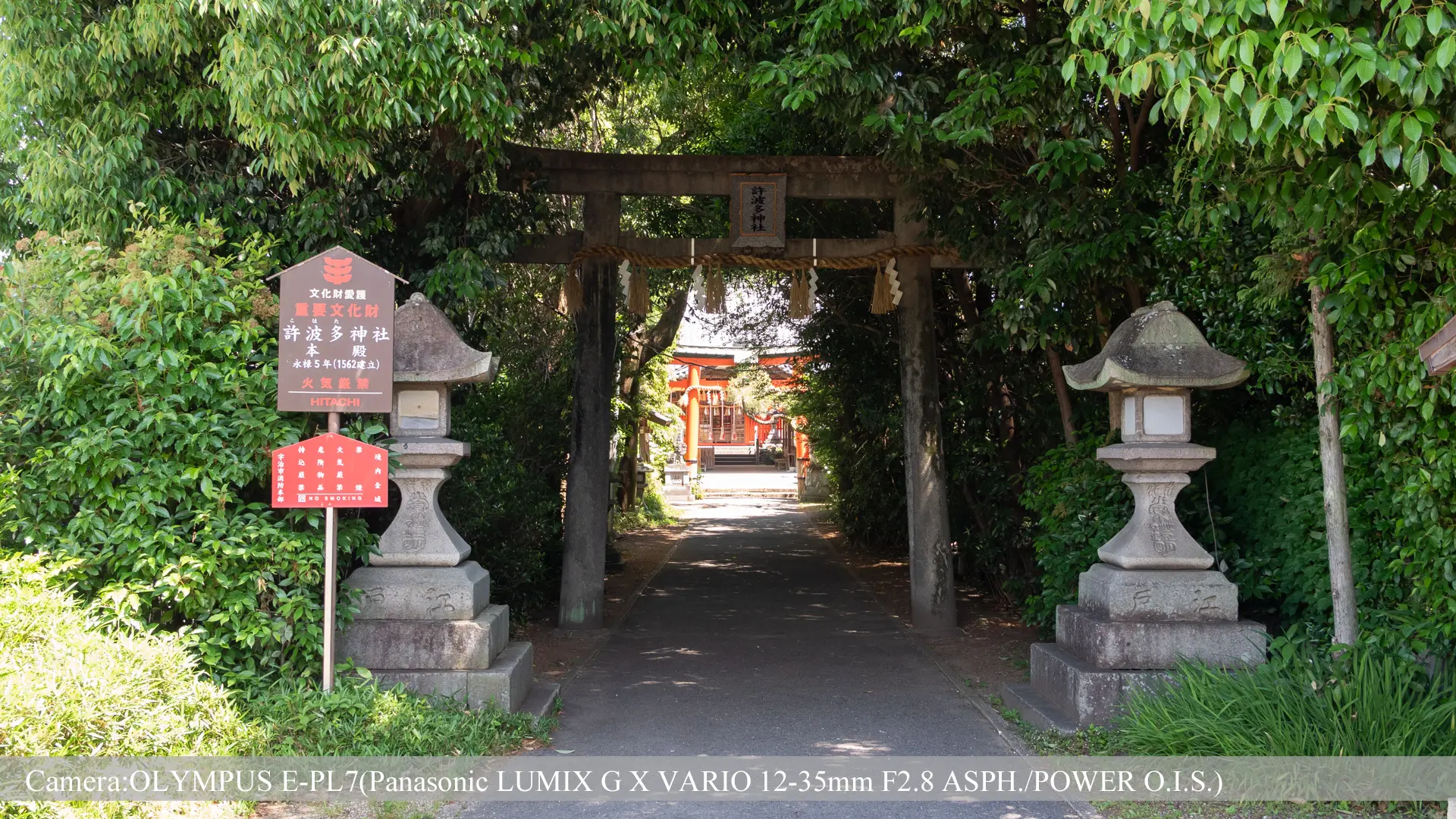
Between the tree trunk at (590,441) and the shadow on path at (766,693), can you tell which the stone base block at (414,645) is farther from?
the tree trunk at (590,441)

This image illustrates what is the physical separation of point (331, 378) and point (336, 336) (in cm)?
23

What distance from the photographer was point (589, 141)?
13555mm

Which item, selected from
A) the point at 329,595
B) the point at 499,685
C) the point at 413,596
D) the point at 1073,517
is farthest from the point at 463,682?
the point at 1073,517

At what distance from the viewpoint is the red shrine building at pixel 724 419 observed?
29.2m

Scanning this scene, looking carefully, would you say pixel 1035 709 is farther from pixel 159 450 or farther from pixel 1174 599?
pixel 159 450

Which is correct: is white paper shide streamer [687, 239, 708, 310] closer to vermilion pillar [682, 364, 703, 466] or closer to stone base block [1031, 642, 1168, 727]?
stone base block [1031, 642, 1168, 727]

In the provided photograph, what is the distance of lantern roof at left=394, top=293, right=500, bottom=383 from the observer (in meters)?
5.74

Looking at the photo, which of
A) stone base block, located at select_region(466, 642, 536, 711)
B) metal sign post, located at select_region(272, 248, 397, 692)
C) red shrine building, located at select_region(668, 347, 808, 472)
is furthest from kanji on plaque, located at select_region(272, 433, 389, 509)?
red shrine building, located at select_region(668, 347, 808, 472)

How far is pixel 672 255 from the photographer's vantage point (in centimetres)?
911

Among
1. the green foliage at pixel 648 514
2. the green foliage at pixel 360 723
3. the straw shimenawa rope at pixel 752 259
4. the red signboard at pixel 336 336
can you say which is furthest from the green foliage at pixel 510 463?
the green foliage at pixel 648 514

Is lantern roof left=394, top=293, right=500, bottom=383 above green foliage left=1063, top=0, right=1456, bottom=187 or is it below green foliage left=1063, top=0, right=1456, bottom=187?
below

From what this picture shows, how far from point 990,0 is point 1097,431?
3.16 m

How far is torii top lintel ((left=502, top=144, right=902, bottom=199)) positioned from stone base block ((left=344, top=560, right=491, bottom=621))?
4.49 meters

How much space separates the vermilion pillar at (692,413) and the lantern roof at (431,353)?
78.0 ft
